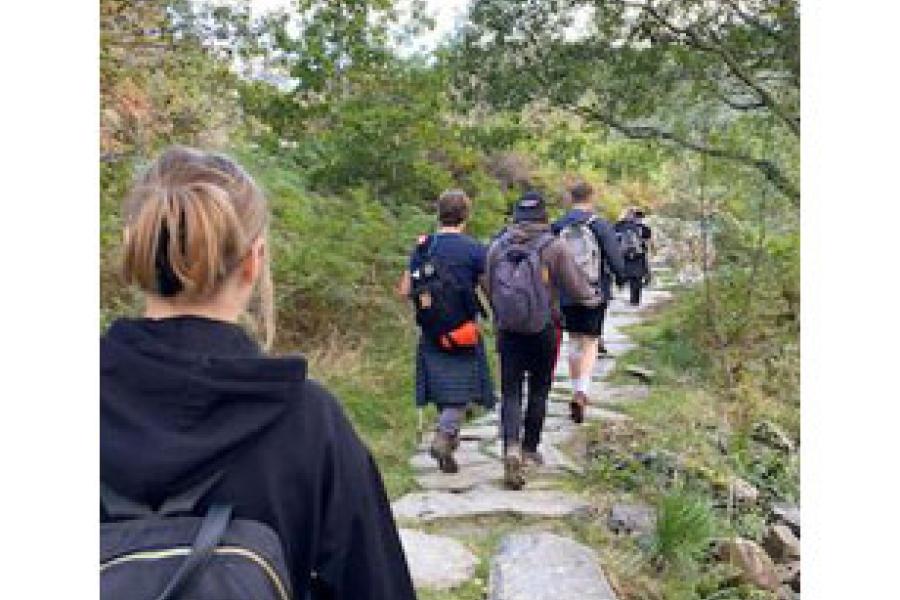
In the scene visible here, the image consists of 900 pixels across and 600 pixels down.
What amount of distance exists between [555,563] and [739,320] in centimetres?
440

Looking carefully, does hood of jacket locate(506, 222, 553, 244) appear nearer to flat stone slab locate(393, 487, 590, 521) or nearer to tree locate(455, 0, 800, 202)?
flat stone slab locate(393, 487, 590, 521)

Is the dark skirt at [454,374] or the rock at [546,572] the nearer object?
the rock at [546,572]

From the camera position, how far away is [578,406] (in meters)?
5.20

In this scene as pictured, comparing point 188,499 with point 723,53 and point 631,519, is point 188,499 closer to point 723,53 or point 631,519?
point 631,519

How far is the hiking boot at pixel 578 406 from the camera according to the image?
5176 mm

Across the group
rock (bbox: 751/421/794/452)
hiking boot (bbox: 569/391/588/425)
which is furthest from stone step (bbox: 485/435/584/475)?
rock (bbox: 751/421/794/452)

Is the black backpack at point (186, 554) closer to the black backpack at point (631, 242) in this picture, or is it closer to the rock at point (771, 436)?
the rock at point (771, 436)

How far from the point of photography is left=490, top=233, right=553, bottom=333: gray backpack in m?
3.80

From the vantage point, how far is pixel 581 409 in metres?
5.20

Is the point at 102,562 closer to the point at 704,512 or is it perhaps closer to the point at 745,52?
the point at 704,512

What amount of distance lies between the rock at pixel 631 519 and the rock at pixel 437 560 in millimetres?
714

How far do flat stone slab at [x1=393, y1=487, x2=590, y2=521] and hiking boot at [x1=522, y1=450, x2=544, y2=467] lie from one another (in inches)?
9.2

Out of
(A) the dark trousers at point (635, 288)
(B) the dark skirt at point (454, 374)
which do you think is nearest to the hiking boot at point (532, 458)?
(B) the dark skirt at point (454, 374)
